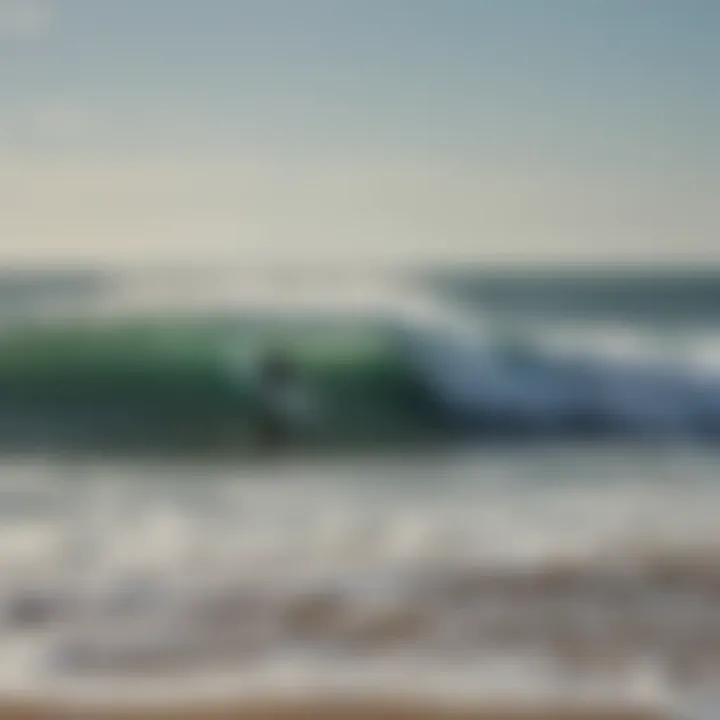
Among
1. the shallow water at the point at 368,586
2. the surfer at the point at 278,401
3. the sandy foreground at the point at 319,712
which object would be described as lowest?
the sandy foreground at the point at 319,712

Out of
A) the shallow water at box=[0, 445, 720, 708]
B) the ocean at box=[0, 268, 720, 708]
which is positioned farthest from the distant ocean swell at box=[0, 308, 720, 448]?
the shallow water at box=[0, 445, 720, 708]

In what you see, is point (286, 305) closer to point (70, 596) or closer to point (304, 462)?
point (304, 462)

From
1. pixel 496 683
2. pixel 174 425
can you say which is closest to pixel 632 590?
pixel 496 683

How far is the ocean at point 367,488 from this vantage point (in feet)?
5.40

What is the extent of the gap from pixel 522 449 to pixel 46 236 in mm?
1891

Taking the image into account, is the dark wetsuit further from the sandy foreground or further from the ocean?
the sandy foreground

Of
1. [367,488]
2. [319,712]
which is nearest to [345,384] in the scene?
[367,488]

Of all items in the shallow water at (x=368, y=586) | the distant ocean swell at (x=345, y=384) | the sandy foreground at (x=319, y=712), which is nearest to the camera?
the sandy foreground at (x=319, y=712)

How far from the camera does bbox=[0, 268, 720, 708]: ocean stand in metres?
1.65

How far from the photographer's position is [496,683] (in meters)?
1.53

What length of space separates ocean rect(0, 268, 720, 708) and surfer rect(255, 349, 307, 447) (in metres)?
0.06

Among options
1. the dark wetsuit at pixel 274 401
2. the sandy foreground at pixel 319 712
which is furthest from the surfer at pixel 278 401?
the sandy foreground at pixel 319 712

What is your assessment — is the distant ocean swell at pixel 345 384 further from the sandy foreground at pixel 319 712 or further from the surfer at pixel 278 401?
the sandy foreground at pixel 319 712

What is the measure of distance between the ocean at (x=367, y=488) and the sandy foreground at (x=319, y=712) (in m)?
0.04
